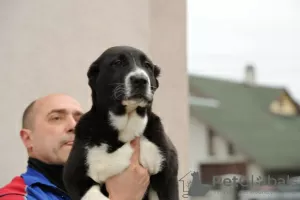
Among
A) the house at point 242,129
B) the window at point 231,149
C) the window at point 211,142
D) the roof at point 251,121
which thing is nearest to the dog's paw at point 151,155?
the house at point 242,129

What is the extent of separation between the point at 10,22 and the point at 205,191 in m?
1.12

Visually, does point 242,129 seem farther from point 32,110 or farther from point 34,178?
point 34,178

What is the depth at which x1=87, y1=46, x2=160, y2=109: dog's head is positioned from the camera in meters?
1.28

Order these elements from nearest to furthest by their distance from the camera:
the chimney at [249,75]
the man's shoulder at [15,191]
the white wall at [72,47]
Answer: the man's shoulder at [15,191] → the white wall at [72,47] → the chimney at [249,75]

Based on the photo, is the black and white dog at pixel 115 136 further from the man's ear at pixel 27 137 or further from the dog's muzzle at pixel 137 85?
the man's ear at pixel 27 137

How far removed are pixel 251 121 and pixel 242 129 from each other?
4.45 ft

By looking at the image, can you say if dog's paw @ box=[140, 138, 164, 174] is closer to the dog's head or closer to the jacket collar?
the dog's head

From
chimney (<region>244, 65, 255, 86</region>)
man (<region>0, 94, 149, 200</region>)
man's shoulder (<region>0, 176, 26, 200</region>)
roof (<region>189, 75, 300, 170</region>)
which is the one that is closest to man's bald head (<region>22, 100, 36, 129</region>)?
man (<region>0, 94, 149, 200</region>)

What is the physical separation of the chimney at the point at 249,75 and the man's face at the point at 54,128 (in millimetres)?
16740

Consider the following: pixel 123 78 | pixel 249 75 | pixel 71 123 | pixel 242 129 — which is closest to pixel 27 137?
pixel 71 123

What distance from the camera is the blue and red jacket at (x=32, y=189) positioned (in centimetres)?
174

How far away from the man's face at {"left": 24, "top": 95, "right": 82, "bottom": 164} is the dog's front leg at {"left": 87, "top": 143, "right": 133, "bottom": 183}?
1.82 ft

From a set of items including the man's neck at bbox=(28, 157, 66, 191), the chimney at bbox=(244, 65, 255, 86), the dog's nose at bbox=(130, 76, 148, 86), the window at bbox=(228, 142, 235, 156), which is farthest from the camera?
the chimney at bbox=(244, 65, 255, 86)

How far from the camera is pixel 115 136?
54.0 inches
